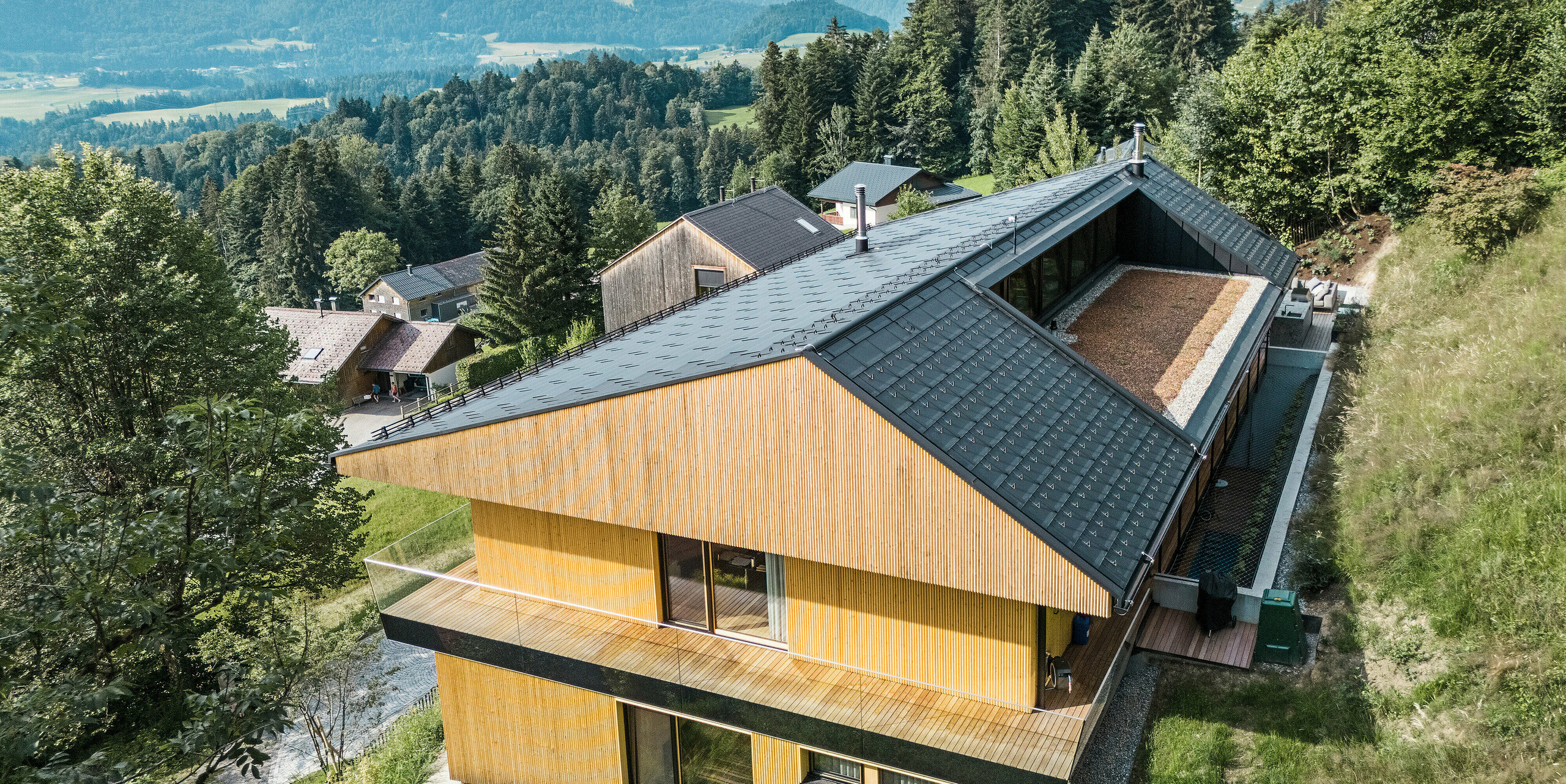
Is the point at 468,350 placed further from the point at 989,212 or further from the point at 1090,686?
the point at 1090,686

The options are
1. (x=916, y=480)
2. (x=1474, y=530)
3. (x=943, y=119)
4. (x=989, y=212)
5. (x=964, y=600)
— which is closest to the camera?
(x=916, y=480)

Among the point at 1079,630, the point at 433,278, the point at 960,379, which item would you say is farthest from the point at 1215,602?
the point at 433,278

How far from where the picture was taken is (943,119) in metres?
82.6

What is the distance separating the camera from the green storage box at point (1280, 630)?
12789 mm

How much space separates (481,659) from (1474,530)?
12.9 metres

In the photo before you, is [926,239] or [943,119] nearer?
[926,239]

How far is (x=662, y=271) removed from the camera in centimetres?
3709

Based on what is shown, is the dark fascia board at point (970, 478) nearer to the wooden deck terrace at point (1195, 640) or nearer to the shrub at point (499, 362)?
the wooden deck terrace at point (1195, 640)

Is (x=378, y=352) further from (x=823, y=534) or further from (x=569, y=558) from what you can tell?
(x=823, y=534)

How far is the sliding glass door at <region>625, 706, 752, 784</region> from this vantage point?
12.8 metres

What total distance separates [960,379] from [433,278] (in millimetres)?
73368

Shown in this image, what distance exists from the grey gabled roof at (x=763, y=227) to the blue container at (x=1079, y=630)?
901 inches

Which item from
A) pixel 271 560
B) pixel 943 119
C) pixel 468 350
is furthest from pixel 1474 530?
pixel 943 119

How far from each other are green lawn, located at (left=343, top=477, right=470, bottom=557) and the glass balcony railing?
679 inches
